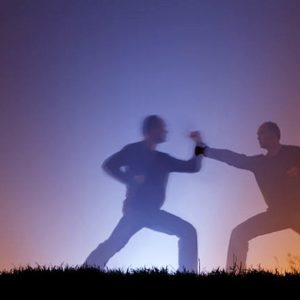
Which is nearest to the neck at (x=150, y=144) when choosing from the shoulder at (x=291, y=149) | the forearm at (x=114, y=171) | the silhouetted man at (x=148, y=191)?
the silhouetted man at (x=148, y=191)

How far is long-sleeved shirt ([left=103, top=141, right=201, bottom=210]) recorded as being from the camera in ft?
19.7

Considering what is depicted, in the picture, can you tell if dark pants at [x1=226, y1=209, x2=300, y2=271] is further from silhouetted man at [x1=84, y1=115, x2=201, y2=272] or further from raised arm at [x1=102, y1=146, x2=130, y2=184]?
raised arm at [x1=102, y1=146, x2=130, y2=184]

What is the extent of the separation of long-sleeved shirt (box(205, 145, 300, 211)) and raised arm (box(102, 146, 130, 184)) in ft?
2.75

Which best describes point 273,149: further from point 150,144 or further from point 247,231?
point 150,144

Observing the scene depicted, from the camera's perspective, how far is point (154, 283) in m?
2.91

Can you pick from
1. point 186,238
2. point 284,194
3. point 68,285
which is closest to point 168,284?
point 68,285

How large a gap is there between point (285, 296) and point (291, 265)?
3.33 metres

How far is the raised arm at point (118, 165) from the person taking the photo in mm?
5953

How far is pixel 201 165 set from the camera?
19.8ft

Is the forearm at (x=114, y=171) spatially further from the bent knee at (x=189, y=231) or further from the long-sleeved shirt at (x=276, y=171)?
the long-sleeved shirt at (x=276, y=171)

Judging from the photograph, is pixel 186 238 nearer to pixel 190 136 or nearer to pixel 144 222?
pixel 144 222

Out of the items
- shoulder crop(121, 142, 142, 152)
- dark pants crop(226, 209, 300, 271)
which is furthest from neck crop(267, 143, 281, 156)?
shoulder crop(121, 142, 142, 152)

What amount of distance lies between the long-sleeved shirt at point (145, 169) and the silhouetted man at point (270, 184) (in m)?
0.29

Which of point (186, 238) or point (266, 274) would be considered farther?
point (186, 238)
